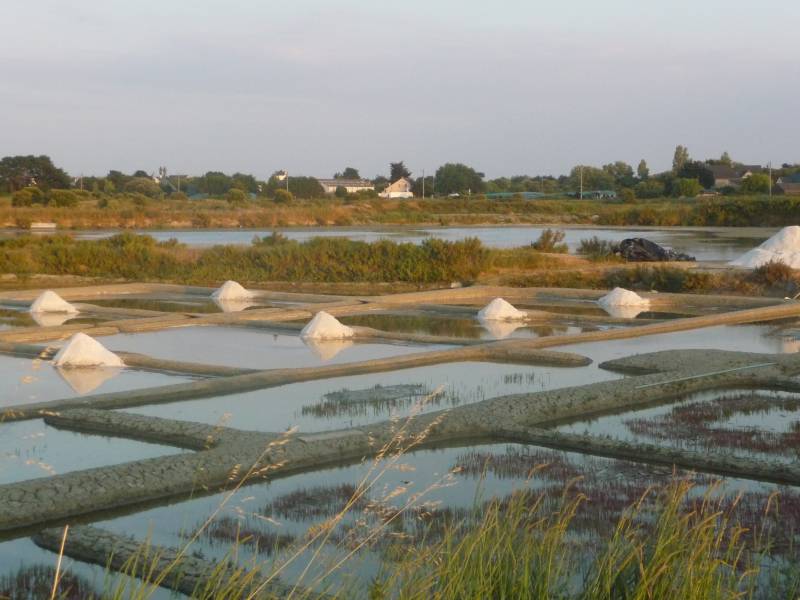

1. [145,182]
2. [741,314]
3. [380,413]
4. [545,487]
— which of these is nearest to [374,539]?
[545,487]

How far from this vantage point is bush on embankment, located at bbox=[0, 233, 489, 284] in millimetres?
20844

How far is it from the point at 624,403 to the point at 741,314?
20.1ft

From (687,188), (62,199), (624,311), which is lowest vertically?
(624,311)

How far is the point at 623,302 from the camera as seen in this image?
617 inches

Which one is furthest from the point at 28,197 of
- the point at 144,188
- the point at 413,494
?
the point at 413,494

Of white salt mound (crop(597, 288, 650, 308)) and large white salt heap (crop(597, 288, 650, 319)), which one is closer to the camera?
large white salt heap (crop(597, 288, 650, 319))

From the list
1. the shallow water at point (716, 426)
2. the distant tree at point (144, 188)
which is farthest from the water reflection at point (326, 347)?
the distant tree at point (144, 188)

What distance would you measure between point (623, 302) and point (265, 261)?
317 inches

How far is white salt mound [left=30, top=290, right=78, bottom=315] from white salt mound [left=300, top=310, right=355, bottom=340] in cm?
407

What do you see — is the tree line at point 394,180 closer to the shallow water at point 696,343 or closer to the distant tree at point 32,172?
the distant tree at point 32,172

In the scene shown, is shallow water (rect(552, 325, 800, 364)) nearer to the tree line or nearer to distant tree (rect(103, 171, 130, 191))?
the tree line

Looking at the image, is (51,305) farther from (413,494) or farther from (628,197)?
(628,197)

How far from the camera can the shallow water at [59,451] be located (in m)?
6.24

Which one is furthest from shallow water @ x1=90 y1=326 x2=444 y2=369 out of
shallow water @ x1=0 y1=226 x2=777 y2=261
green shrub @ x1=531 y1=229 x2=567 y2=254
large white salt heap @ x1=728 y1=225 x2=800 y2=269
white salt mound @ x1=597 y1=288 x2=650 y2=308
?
shallow water @ x1=0 y1=226 x2=777 y2=261
